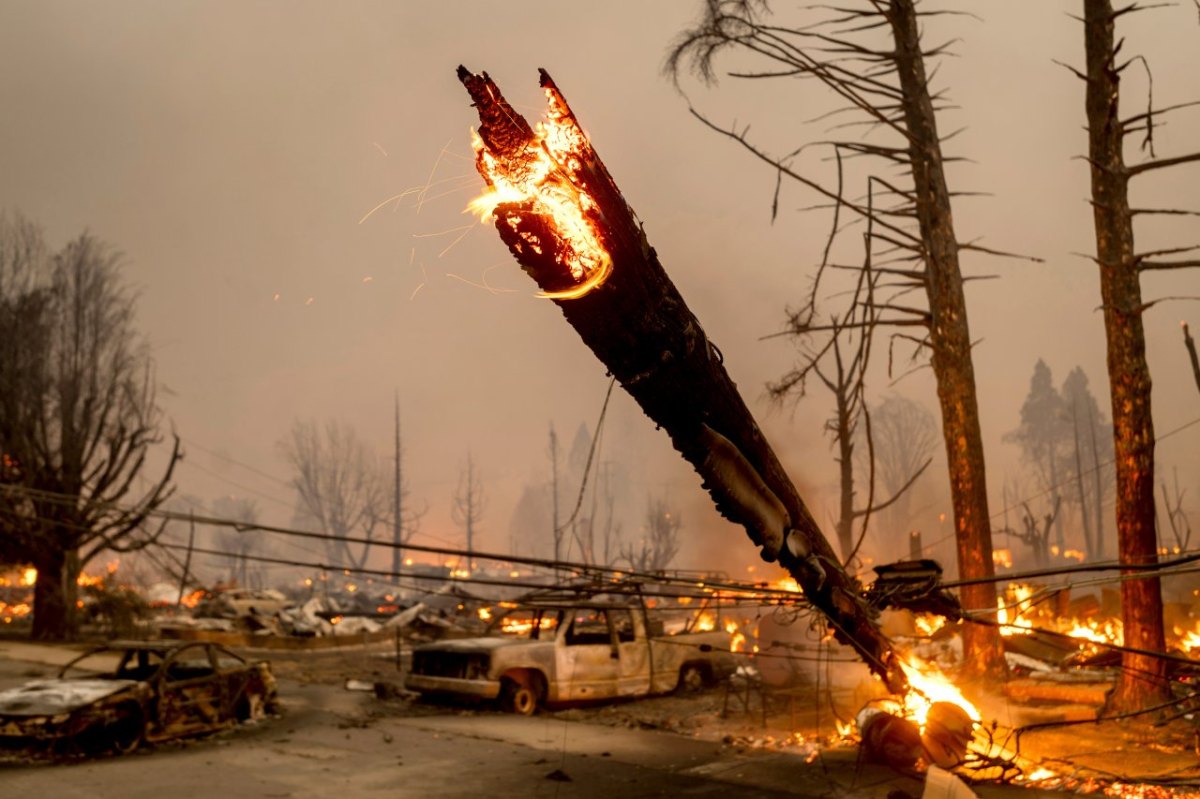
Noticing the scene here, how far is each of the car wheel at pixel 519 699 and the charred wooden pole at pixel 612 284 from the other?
37.2ft

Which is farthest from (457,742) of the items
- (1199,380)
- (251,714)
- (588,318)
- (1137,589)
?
(1199,380)

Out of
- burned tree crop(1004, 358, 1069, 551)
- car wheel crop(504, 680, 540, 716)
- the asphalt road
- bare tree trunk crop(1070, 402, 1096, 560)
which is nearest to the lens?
the asphalt road

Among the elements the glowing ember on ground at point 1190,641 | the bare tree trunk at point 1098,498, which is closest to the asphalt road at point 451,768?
the glowing ember on ground at point 1190,641

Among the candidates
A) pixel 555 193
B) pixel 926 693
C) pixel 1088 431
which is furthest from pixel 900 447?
pixel 555 193

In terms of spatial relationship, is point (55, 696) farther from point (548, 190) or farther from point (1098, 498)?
point (1098, 498)

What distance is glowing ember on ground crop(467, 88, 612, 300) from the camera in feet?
10.5

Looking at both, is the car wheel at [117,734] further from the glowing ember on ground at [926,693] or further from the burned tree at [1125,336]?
the burned tree at [1125,336]

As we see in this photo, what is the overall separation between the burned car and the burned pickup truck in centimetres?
309

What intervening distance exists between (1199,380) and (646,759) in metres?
10.7

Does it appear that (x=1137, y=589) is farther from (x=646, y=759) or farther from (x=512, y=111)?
(x=512, y=111)

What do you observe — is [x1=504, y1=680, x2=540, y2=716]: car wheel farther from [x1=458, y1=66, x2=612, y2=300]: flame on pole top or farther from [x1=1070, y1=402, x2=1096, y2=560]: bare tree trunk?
[x1=1070, y1=402, x2=1096, y2=560]: bare tree trunk

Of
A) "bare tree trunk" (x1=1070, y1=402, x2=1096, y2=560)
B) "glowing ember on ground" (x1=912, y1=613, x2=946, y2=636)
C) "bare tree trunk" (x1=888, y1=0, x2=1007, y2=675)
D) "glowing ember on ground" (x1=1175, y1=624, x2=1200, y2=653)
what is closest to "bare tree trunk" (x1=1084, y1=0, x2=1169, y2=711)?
"bare tree trunk" (x1=888, y1=0, x2=1007, y2=675)

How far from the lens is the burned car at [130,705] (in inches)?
420

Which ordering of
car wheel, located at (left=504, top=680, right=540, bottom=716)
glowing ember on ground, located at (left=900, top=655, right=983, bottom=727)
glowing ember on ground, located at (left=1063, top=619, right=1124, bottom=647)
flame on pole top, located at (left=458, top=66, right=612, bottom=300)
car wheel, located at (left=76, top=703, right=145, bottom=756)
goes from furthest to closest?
car wheel, located at (left=504, top=680, right=540, bottom=716), glowing ember on ground, located at (left=1063, top=619, right=1124, bottom=647), car wheel, located at (left=76, top=703, right=145, bottom=756), glowing ember on ground, located at (left=900, top=655, right=983, bottom=727), flame on pole top, located at (left=458, top=66, right=612, bottom=300)
